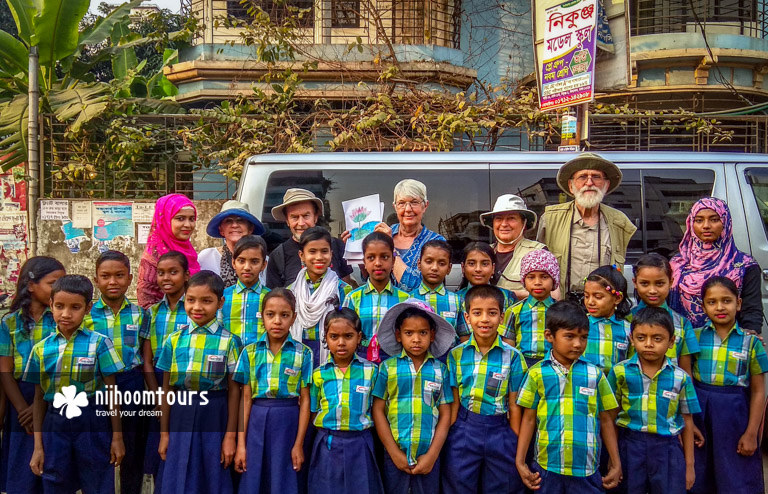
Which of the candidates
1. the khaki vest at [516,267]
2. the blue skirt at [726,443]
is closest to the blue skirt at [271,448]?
the khaki vest at [516,267]

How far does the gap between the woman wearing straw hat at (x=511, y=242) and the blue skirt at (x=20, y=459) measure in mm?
2731

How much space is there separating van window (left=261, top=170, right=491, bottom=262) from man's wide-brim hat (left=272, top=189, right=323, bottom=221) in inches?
7.0

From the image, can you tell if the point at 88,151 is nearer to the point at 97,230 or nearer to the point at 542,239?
the point at 97,230

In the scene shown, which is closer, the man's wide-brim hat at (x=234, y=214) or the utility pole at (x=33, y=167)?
the man's wide-brim hat at (x=234, y=214)

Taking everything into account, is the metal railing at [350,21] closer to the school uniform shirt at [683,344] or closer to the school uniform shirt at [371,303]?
the school uniform shirt at [371,303]

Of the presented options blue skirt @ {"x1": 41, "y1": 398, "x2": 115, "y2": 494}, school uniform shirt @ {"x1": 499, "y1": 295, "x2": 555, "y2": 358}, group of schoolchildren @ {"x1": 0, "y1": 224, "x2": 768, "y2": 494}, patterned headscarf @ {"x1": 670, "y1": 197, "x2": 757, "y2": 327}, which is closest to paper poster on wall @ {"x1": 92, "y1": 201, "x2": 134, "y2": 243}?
group of schoolchildren @ {"x1": 0, "y1": 224, "x2": 768, "y2": 494}

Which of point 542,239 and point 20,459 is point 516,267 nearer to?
point 542,239

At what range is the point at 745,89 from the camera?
10.6 m

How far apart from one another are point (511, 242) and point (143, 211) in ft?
16.6

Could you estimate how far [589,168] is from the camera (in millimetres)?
3988

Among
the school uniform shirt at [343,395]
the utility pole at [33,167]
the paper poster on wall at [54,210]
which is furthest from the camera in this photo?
the paper poster on wall at [54,210]

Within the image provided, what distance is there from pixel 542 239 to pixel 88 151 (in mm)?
5982

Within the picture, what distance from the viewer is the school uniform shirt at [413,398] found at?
119 inches

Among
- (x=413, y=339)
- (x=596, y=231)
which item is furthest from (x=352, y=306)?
(x=596, y=231)
